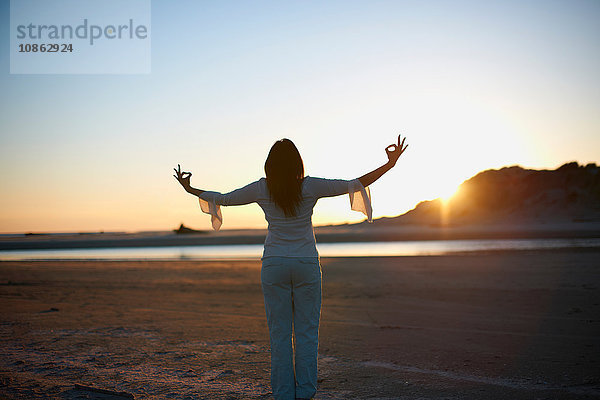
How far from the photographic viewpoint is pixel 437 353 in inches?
226

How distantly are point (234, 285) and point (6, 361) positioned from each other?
764 centimetres

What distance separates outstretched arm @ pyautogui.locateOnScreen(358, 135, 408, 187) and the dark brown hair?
0.52 meters

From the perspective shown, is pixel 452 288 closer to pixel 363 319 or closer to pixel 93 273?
pixel 363 319

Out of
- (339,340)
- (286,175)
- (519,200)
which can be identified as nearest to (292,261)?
(286,175)

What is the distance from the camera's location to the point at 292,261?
3.49 m

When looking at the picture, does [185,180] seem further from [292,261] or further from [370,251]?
[370,251]

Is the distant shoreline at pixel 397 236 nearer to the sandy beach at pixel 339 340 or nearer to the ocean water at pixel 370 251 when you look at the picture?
the ocean water at pixel 370 251

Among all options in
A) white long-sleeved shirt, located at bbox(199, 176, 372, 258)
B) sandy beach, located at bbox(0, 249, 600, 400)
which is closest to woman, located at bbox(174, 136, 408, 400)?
white long-sleeved shirt, located at bbox(199, 176, 372, 258)

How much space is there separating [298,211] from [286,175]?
1.00 feet

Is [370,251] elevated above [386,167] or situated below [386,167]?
below

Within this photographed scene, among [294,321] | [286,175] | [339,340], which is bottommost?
[339,340]

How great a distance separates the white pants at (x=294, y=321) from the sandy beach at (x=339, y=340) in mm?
888

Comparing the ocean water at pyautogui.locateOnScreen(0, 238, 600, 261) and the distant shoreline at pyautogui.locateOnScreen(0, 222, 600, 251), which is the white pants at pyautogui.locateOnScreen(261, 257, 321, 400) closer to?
the ocean water at pyautogui.locateOnScreen(0, 238, 600, 261)

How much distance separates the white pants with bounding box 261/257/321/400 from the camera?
11.6 feet
